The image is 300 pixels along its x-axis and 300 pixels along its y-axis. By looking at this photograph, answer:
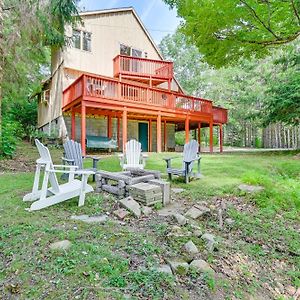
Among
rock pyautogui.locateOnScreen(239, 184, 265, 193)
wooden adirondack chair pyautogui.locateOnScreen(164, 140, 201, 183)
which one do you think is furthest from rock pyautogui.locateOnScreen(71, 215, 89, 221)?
rock pyautogui.locateOnScreen(239, 184, 265, 193)

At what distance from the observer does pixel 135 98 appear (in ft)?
39.0

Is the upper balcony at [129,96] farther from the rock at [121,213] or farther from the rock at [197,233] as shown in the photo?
the rock at [197,233]

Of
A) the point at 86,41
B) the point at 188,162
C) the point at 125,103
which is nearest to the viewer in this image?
the point at 188,162

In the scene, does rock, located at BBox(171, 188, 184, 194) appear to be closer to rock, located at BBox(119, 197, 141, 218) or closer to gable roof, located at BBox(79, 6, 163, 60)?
rock, located at BBox(119, 197, 141, 218)

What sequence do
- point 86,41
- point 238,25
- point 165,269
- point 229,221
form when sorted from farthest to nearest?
point 86,41, point 238,25, point 229,221, point 165,269

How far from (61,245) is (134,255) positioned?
0.68 m

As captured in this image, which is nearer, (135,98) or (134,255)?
(134,255)

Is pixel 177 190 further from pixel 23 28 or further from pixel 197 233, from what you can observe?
pixel 23 28

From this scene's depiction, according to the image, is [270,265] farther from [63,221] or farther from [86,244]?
[63,221]

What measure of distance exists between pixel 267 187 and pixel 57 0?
7.72m

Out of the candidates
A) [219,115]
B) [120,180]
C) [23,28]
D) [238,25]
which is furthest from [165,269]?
[219,115]

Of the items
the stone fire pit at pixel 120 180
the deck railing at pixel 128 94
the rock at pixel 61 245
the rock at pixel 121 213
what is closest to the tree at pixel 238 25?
the stone fire pit at pixel 120 180

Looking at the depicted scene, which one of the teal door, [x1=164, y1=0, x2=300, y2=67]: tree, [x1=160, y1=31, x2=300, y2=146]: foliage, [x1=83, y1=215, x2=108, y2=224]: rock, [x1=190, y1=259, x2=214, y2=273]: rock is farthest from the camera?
[x1=160, y1=31, x2=300, y2=146]: foliage

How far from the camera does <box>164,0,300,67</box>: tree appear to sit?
164 inches
